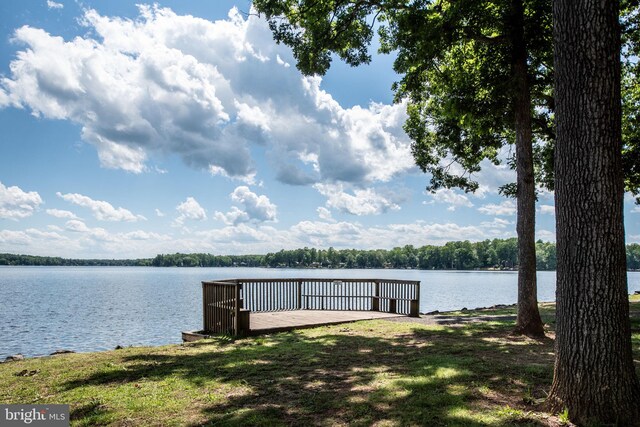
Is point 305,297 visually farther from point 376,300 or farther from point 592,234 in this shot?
point 592,234

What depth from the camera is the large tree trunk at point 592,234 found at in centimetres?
424

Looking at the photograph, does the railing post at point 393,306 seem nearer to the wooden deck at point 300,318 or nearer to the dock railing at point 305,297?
the dock railing at point 305,297

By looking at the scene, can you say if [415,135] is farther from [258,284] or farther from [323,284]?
[258,284]

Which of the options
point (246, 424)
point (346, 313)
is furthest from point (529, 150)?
point (246, 424)

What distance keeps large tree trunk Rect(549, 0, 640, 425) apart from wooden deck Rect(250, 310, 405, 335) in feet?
26.8

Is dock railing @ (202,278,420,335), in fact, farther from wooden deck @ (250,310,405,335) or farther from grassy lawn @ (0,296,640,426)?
grassy lawn @ (0,296,640,426)

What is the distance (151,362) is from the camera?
8039 mm

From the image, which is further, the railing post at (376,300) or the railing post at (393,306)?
the railing post at (376,300)

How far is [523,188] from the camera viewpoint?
404 inches

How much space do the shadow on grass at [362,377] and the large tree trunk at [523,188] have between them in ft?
3.23

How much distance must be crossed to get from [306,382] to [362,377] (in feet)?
2.72

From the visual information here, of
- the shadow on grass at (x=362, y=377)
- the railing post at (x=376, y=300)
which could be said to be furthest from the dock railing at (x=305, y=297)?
the shadow on grass at (x=362, y=377)

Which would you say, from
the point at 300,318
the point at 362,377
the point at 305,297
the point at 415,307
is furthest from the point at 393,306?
the point at 362,377

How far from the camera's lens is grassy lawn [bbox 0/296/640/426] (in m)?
4.73
